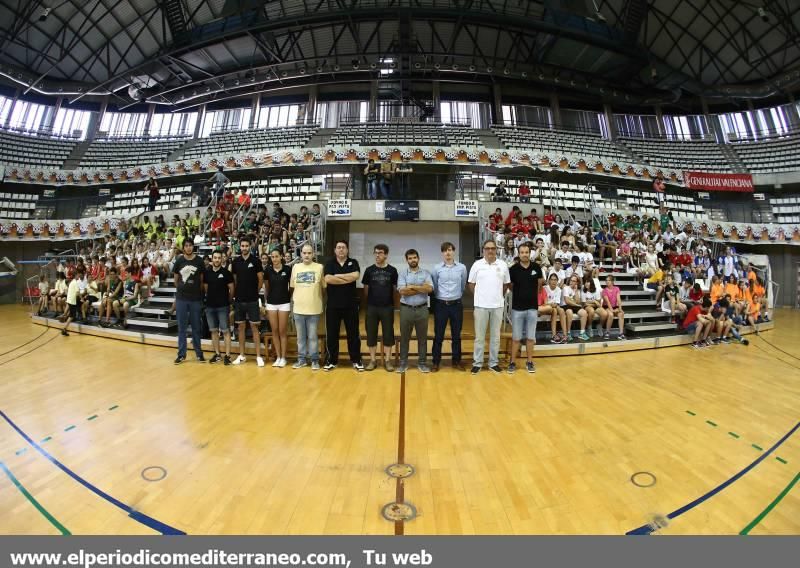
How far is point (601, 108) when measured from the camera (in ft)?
72.2

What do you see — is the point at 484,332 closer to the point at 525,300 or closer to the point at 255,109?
the point at 525,300

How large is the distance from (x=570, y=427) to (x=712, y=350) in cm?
520

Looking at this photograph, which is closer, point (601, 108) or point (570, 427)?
point (570, 427)

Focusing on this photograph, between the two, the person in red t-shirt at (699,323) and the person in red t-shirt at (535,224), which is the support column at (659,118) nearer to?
the person in red t-shirt at (535,224)

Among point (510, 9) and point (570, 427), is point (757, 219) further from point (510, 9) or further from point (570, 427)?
point (570, 427)

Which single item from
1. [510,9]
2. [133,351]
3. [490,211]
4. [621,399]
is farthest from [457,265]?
[510,9]

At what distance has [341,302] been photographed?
4.64m

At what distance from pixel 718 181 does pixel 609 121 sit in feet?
23.8

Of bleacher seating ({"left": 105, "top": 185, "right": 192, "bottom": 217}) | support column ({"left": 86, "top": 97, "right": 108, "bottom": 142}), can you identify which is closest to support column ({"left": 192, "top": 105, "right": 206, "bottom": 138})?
support column ({"left": 86, "top": 97, "right": 108, "bottom": 142})

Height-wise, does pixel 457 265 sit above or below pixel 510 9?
below

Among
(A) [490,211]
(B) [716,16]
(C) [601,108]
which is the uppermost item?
(B) [716,16]

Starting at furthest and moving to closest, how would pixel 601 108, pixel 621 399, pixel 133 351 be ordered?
pixel 601 108, pixel 133 351, pixel 621 399

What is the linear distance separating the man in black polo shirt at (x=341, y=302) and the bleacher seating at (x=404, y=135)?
13277 mm

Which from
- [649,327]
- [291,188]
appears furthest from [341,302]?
[291,188]
